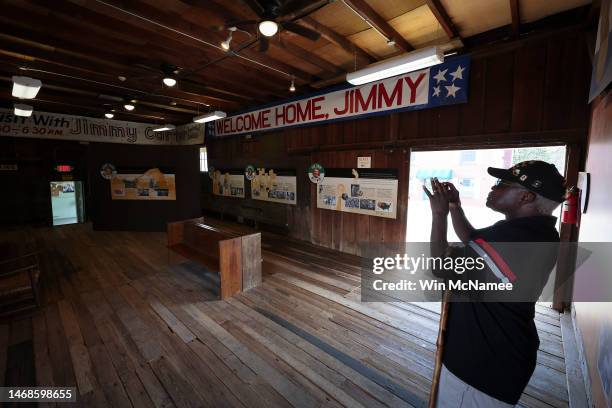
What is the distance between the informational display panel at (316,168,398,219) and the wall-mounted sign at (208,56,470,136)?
3.80 ft

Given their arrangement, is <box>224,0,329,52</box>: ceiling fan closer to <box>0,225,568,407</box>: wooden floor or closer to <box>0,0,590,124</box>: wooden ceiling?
<box>0,0,590,124</box>: wooden ceiling

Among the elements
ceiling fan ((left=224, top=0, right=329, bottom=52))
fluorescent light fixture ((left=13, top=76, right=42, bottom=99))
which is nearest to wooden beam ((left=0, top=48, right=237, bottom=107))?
Result: fluorescent light fixture ((left=13, top=76, right=42, bottom=99))

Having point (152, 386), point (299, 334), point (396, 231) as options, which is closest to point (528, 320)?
point (299, 334)

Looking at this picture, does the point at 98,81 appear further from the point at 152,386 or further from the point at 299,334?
the point at 299,334

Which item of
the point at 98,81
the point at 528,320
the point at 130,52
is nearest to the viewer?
the point at 528,320

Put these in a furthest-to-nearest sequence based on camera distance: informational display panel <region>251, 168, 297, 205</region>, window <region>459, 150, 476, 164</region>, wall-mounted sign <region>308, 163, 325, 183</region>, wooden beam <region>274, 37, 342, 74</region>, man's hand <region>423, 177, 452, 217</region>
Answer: informational display panel <region>251, 168, 297, 205</region>
wall-mounted sign <region>308, 163, 325, 183</region>
window <region>459, 150, 476, 164</region>
wooden beam <region>274, 37, 342, 74</region>
man's hand <region>423, 177, 452, 217</region>

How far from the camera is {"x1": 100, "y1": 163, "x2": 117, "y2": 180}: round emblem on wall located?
24.3 ft

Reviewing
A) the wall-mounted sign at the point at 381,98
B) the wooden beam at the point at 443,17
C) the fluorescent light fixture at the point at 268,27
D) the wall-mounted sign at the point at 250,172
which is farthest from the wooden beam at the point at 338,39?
the wall-mounted sign at the point at 250,172

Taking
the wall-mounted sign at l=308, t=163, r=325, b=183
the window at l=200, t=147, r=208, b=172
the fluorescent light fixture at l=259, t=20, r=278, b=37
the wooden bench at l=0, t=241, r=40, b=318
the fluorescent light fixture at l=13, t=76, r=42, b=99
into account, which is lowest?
the wooden bench at l=0, t=241, r=40, b=318

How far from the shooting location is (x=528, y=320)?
121 centimetres

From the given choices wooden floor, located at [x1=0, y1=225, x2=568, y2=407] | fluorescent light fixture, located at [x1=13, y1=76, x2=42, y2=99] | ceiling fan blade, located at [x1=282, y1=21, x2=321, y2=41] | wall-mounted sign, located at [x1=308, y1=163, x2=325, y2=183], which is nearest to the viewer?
wooden floor, located at [x1=0, y1=225, x2=568, y2=407]

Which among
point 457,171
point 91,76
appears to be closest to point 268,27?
point 457,171

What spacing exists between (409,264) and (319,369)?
3186mm

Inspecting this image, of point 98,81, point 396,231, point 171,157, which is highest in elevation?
point 98,81
